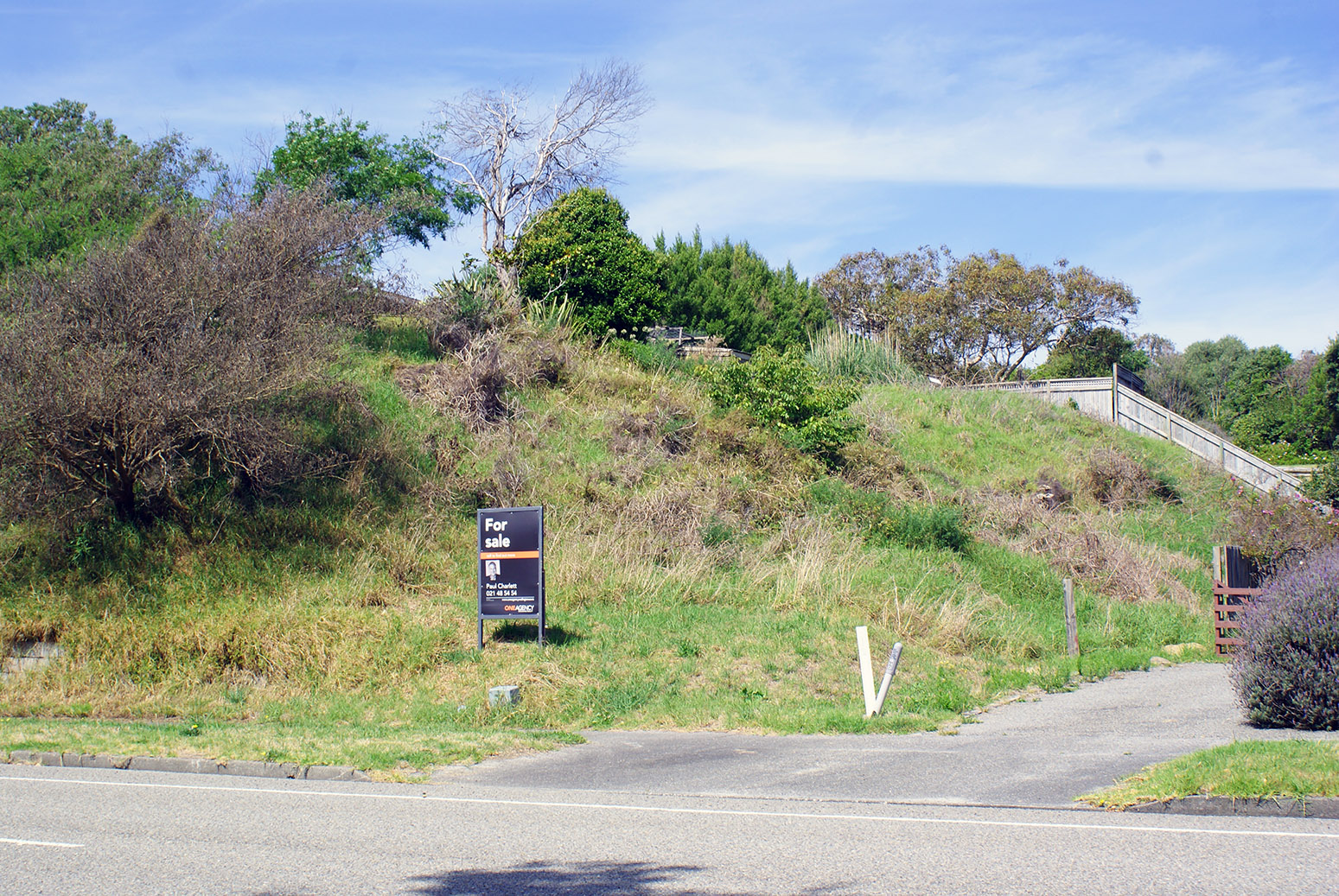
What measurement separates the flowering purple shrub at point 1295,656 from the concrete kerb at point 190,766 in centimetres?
895

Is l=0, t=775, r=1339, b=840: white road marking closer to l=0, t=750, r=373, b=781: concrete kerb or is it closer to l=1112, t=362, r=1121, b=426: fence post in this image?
l=0, t=750, r=373, b=781: concrete kerb

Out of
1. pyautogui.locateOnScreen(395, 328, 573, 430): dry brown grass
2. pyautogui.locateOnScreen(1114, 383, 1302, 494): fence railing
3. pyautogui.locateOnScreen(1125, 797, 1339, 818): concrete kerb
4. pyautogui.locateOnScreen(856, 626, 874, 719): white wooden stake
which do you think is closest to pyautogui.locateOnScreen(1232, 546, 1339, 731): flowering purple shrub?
pyautogui.locateOnScreen(1125, 797, 1339, 818): concrete kerb

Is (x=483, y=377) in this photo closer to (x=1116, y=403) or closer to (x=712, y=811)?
(x=712, y=811)

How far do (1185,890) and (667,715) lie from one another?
7.55 m

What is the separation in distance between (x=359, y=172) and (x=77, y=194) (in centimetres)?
775

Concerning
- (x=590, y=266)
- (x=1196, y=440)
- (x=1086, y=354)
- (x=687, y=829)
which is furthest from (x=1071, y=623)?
(x=1086, y=354)

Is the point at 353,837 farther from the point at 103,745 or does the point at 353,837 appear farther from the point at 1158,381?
the point at 1158,381

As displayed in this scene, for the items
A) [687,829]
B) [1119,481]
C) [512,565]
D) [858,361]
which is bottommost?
[687,829]

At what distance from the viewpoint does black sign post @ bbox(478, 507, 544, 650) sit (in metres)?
14.1

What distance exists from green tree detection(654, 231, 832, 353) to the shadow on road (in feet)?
87.8

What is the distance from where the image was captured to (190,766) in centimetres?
993

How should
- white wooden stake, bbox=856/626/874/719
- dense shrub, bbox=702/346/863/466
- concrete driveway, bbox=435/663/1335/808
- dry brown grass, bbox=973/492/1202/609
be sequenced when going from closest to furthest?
concrete driveway, bbox=435/663/1335/808
white wooden stake, bbox=856/626/874/719
dry brown grass, bbox=973/492/1202/609
dense shrub, bbox=702/346/863/466

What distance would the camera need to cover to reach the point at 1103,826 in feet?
22.6

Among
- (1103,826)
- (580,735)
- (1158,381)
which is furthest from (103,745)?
(1158,381)
